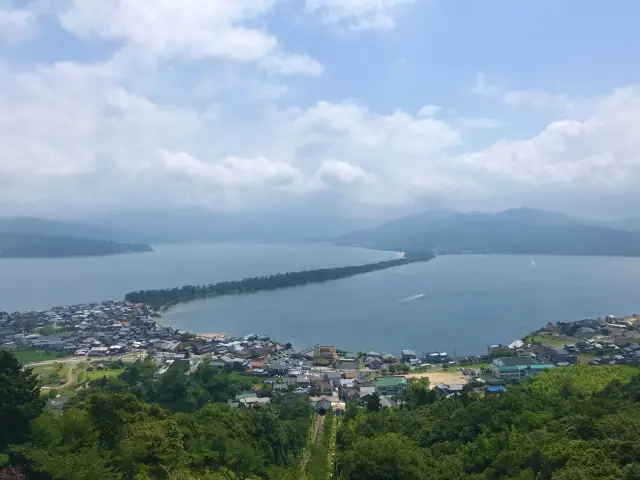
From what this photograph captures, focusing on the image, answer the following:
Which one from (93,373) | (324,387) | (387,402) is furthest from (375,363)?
(93,373)

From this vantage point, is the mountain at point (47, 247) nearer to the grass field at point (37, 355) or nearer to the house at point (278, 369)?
the grass field at point (37, 355)

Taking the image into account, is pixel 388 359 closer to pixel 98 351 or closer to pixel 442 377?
pixel 442 377

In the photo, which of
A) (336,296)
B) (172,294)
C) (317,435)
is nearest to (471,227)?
(336,296)

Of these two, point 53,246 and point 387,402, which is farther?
point 53,246

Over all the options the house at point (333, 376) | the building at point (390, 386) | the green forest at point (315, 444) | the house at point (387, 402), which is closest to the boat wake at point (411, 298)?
the house at point (333, 376)

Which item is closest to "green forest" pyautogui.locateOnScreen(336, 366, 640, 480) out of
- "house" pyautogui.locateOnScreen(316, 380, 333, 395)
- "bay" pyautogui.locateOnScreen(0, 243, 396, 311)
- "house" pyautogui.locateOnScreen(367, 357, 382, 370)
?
"house" pyautogui.locateOnScreen(316, 380, 333, 395)

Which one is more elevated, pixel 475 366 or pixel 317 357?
pixel 317 357
